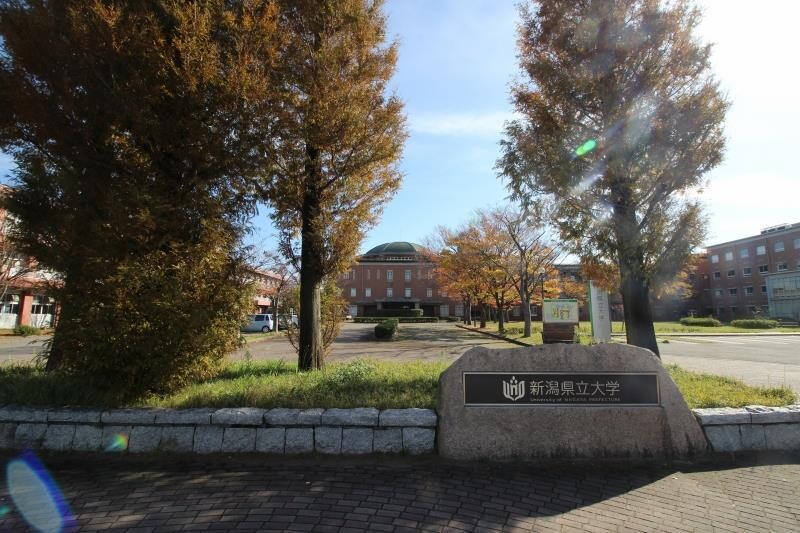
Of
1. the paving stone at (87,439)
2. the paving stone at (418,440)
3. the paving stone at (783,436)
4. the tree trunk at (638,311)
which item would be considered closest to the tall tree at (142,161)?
the paving stone at (87,439)

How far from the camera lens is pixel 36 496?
373cm

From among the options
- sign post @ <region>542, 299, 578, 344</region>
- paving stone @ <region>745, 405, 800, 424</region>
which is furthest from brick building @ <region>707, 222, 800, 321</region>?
paving stone @ <region>745, 405, 800, 424</region>

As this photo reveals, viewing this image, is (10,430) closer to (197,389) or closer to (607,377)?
(197,389)

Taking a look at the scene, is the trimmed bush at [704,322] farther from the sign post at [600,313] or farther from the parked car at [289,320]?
the parked car at [289,320]

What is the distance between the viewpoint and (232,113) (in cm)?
602

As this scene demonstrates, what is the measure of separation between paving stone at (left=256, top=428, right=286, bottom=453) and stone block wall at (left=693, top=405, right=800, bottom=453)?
4473mm

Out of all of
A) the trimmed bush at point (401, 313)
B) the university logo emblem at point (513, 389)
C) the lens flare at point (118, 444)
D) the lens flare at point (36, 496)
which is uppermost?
the trimmed bush at point (401, 313)

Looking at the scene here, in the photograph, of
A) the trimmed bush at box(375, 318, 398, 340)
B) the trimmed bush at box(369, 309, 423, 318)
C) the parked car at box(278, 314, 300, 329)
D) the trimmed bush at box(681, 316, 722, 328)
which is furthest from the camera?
the trimmed bush at box(369, 309, 423, 318)

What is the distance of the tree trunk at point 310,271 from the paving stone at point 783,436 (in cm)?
608

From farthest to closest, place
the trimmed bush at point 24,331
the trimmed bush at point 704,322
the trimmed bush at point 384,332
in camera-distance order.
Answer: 1. the trimmed bush at point 704,322
2. the trimmed bush at point 24,331
3. the trimmed bush at point 384,332

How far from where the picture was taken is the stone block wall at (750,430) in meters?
4.79

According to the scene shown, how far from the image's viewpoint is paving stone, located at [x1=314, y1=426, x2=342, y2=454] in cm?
461

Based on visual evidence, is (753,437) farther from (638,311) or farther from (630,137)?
(630,137)

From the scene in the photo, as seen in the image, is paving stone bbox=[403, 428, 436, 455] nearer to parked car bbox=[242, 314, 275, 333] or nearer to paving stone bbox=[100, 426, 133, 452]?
paving stone bbox=[100, 426, 133, 452]
